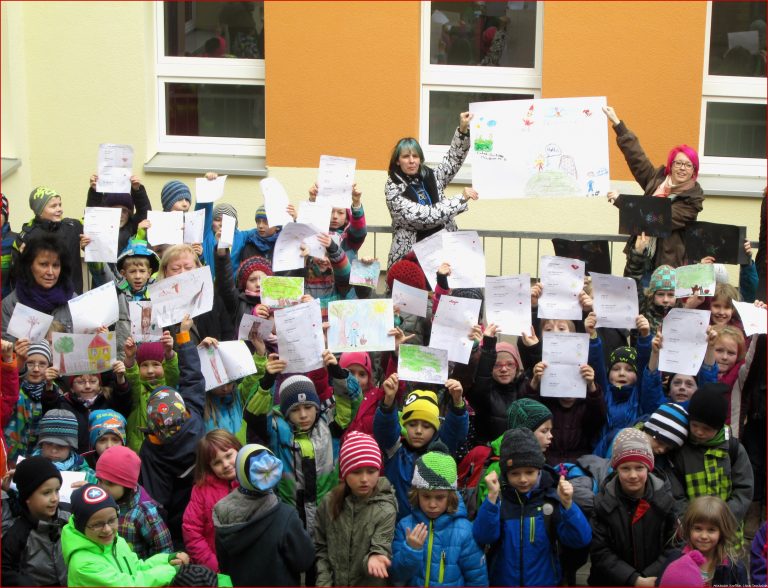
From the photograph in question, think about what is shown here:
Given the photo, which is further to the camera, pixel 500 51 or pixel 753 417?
pixel 500 51

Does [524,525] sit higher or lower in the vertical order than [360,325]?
lower

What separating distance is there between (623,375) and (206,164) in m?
5.21

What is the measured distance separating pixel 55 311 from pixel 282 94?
3.88 meters

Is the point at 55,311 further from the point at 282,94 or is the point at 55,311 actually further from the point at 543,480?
the point at 282,94

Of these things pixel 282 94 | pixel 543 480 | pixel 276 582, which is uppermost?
pixel 282 94

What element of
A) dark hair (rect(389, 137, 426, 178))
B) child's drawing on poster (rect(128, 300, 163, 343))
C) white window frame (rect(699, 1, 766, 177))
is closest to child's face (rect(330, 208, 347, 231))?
dark hair (rect(389, 137, 426, 178))

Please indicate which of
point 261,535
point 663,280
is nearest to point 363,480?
point 261,535

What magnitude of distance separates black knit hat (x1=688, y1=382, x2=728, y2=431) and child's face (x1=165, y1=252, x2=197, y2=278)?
3.08 metres

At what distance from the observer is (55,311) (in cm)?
734

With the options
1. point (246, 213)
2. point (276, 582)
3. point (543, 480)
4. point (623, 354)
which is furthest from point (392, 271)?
point (246, 213)

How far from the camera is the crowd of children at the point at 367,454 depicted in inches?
225

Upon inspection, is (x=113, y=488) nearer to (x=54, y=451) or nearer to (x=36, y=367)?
(x=54, y=451)

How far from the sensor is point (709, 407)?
6246mm

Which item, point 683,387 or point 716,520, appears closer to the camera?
point 716,520
